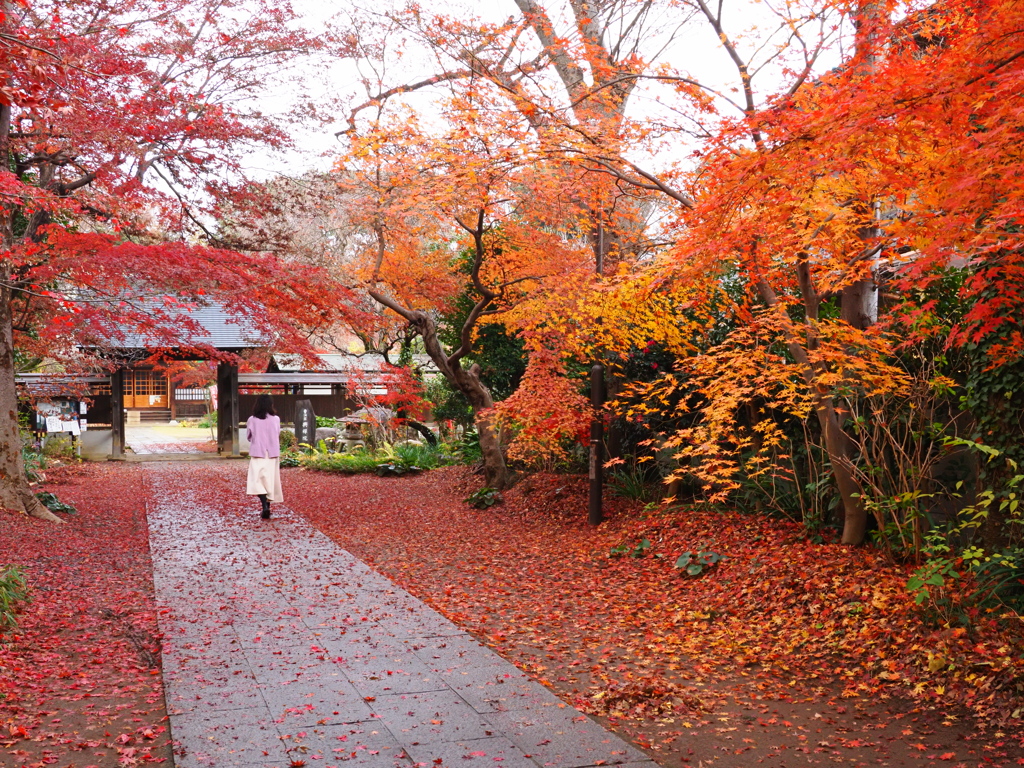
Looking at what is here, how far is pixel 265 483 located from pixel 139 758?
7.54m

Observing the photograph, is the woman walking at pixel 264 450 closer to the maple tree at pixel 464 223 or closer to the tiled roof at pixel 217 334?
the maple tree at pixel 464 223

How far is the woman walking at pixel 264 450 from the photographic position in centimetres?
1094

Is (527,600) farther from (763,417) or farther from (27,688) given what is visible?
(27,688)

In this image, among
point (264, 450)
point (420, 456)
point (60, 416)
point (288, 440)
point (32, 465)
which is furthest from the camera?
point (288, 440)

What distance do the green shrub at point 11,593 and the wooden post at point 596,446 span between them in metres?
5.62

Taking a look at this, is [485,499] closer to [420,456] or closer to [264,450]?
[264,450]

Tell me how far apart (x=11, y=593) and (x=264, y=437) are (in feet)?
15.8

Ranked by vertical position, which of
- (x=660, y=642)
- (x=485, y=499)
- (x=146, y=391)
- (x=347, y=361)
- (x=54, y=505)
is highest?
(x=347, y=361)

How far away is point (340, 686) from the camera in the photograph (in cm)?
466

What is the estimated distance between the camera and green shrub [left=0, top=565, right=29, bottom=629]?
568 cm

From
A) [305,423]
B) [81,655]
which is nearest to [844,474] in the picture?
[81,655]

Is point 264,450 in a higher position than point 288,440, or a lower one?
higher

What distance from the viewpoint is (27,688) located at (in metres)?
4.67

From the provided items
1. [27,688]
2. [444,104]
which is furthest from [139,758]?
[444,104]
